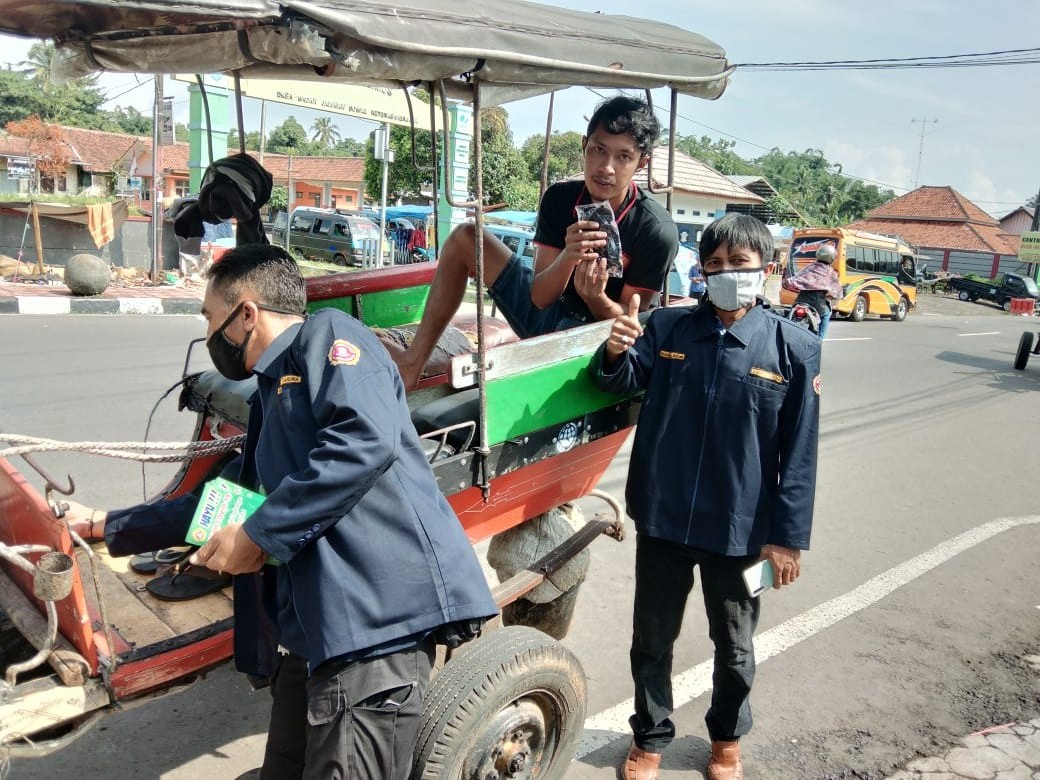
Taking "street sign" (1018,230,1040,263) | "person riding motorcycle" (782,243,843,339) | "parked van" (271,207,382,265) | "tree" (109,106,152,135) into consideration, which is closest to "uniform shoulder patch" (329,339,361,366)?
"person riding motorcycle" (782,243,843,339)

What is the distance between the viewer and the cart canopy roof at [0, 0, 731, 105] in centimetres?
186

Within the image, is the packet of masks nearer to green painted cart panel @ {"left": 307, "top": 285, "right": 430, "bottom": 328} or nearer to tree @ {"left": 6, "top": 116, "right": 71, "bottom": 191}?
green painted cart panel @ {"left": 307, "top": 285, "right": 430, "bottom": 328}

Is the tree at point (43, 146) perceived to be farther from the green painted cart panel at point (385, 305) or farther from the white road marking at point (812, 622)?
the white road marking at point (812, 622)

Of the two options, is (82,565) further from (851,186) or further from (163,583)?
(851,186)

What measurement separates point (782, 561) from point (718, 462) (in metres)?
0.37

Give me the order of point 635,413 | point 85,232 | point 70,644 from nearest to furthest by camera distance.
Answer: point 70,644
point 635,413
point 85,232

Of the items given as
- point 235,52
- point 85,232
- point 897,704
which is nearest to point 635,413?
point 897,704

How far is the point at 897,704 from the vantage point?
11.0ft

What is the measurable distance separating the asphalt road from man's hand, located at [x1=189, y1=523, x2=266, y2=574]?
4.53ft

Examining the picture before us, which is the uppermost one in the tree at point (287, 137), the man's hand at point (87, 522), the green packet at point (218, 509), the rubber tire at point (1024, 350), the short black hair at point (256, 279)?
the tree at point (287, 137)

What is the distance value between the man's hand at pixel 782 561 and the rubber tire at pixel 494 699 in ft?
2.33

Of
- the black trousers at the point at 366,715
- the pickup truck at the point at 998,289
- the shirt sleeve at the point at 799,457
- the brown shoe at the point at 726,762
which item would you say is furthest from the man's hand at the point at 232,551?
the pickup truck at the point at 998,289

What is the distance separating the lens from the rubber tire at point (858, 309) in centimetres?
2204

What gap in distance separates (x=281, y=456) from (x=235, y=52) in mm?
1300
